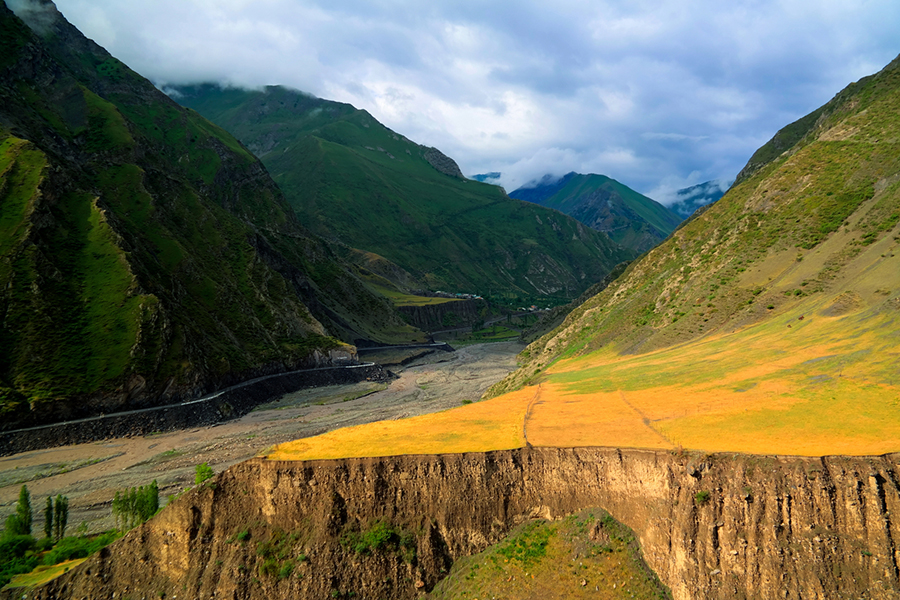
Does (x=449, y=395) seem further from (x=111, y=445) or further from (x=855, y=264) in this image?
(x=855, y=264)

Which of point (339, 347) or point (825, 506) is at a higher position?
point (339, 347)

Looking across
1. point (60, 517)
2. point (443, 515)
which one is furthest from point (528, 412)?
point (60, 517)

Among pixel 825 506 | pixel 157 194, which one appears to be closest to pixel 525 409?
pixel 825 506

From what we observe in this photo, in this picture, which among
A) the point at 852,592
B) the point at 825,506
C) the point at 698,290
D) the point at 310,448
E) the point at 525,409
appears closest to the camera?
the point at 852,592

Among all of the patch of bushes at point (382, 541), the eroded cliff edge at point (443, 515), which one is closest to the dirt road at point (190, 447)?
the eroded cliff edge at point (443, 515)

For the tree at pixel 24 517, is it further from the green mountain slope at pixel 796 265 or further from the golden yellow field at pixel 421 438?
the green mountain slope at pixel 796 265

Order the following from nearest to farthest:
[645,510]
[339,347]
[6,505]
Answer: [645,510]
[6,505]
[339,347]

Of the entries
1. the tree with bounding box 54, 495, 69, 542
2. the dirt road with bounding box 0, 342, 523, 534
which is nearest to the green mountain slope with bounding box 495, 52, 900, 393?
the dirt road with bounding box 0, 342, 523, 534
